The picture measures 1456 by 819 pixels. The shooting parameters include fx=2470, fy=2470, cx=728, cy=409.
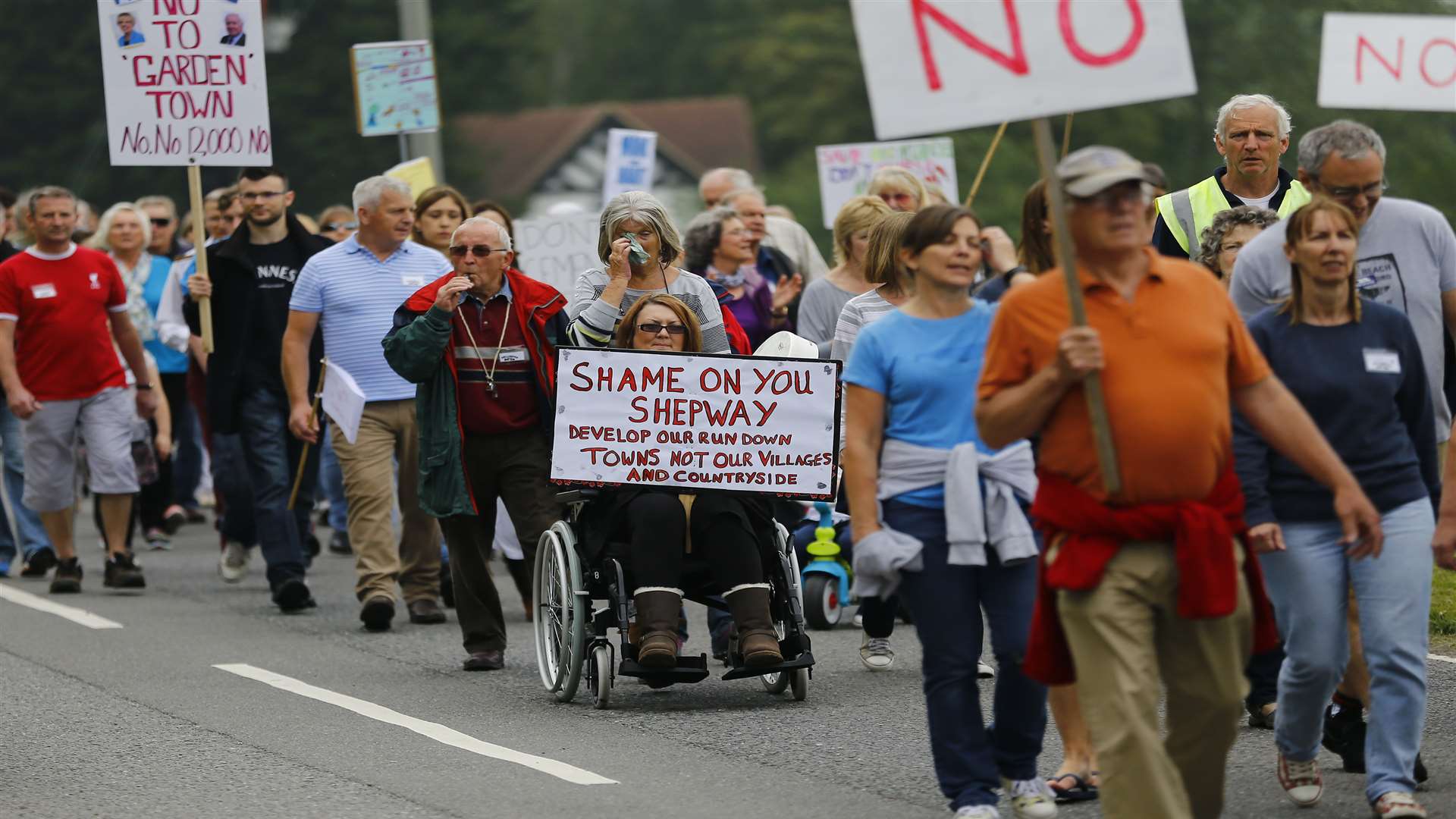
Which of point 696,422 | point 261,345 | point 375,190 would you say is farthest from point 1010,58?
point 261,345

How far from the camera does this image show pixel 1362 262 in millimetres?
7816

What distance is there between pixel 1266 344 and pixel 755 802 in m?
2.10

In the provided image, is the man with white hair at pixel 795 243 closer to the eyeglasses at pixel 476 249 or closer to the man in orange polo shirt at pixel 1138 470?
the eyeglasses at pixel 476 249

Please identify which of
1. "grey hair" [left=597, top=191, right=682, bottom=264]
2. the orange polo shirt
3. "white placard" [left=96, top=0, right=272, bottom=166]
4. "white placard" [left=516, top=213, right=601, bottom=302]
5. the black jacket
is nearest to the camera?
the orange polo shirt

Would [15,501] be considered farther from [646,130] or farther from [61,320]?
[646,130]

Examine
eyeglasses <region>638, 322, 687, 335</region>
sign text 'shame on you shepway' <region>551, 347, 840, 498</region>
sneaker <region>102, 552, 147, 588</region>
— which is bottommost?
sneaker <region>102, 552, 147, 588</region>

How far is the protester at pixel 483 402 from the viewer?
414 inches

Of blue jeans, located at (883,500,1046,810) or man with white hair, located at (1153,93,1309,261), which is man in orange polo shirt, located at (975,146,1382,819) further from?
man with white hair, located at (1153,93,1309,261)

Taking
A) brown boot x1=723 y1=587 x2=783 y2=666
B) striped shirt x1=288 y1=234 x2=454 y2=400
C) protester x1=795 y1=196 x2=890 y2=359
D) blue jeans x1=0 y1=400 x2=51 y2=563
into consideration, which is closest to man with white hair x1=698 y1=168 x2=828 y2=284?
striped shirt x1=288 y1=234 x2=454 y2=400

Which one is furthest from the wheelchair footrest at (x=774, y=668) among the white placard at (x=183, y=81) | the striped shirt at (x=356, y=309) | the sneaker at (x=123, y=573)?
the white placard at (x=183, y=81)

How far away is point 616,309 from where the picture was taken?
10.0 meters

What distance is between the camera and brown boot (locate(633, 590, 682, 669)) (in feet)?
30.4

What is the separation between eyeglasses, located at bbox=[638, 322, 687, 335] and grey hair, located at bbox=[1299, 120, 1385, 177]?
292cm

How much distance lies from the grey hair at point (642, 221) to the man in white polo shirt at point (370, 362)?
229 cm
